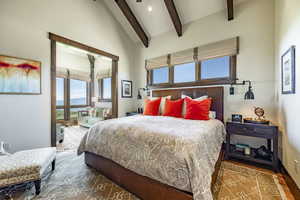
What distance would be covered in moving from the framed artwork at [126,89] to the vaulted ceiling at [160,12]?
146cm

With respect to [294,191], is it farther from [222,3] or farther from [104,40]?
[104,40]

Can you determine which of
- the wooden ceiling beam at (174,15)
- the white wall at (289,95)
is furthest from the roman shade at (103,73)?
the white wall at (289,95)

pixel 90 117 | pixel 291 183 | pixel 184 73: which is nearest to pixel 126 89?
pixel 184 73

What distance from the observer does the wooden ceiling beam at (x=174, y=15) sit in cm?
327

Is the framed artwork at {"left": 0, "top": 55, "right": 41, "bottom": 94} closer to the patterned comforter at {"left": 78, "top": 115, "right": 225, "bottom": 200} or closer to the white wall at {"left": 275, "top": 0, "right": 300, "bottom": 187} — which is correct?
the patterned comforter at {"left": 78, "top": 115, "right": 225, "bottom": 200}

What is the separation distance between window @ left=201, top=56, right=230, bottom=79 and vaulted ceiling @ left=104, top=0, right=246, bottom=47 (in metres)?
0.94

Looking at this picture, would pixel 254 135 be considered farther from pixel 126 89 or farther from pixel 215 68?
pixel 126 89

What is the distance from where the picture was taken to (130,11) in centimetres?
394

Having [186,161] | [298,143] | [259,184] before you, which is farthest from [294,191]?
[186,161]

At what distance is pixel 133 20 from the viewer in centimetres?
408

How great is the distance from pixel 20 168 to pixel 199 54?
3.95 m

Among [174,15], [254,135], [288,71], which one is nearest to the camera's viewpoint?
[288,71]

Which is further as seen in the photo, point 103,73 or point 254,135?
point 103,73

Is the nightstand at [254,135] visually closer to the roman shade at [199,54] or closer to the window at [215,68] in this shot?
the window at [215,68]
